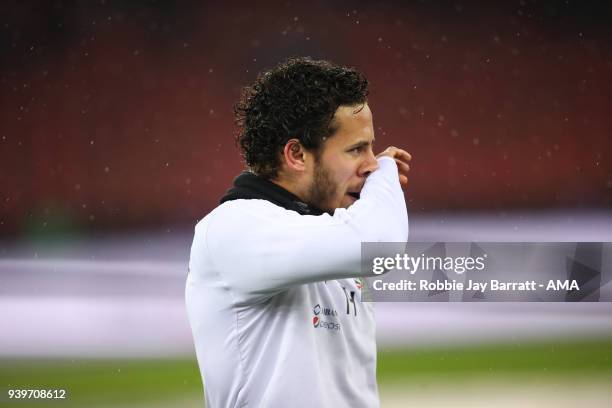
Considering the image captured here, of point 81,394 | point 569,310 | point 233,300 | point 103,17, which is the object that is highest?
point 103,17

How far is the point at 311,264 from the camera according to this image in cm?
109

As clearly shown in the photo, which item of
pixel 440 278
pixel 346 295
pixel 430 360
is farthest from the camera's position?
pixel 430 360

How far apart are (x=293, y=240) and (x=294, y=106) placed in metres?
0.34

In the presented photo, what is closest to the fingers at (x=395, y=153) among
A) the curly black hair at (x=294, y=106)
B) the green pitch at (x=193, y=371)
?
the curly black hair at (x=294, y=106)

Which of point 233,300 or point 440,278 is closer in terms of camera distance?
point 233,300

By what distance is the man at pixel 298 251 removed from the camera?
1.11 meters

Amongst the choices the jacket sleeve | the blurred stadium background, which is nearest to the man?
the jacket sleeve

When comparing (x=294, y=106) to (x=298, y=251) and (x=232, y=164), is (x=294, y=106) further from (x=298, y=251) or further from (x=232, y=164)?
(x=232, y=164)

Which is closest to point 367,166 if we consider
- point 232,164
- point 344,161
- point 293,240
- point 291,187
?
point 344,161

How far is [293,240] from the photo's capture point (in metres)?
1.10

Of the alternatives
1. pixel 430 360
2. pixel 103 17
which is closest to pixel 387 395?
pixel 430 360

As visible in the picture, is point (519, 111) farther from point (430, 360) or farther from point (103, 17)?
point (103, 17)

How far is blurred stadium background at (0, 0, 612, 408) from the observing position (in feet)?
11.6

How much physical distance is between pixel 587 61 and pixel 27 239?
291 cm
